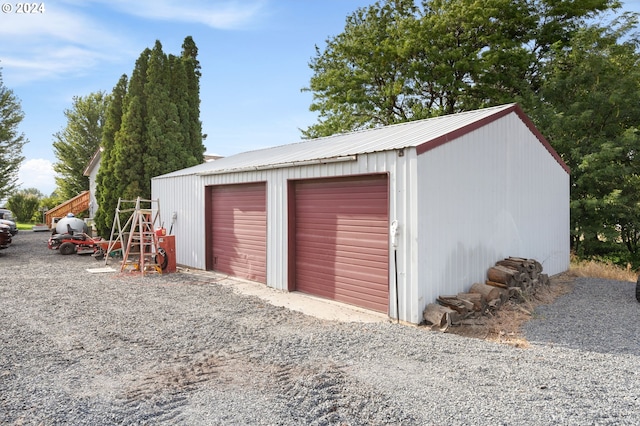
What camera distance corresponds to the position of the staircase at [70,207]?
2559 centimetres

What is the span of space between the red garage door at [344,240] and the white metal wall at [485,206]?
0.74m

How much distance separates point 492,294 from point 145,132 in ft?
45.9

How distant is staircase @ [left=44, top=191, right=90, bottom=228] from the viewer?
2559cm

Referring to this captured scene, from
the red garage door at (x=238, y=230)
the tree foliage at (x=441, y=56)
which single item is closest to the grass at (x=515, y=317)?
the red garage door at (x=238, y=230)

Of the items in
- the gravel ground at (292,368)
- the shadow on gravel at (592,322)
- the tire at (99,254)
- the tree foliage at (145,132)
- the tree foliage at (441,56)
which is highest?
the tree foliage at (441,56)

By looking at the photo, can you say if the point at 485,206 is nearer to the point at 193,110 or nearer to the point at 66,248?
the point at 66,248

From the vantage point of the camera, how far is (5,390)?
3594 millimetres

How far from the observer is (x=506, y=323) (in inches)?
232

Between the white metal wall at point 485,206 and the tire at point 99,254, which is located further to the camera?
the tire at point 99,254

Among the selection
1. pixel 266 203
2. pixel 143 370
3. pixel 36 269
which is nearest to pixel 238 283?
pixel 266 203

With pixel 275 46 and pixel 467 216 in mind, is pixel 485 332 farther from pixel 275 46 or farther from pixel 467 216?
pixel 275 46

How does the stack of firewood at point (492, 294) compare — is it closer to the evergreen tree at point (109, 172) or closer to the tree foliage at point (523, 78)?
the tree foliage at point (523, 78)

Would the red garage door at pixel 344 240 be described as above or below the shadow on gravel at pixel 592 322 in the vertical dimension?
above

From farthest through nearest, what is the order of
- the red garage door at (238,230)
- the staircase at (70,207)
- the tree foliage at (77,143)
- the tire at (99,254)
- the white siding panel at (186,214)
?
the tree foliage at (77,143), the staircase at (70,207), the tire at (99,254), the white siding panel at (186,214), the red garage door at (238,230)
